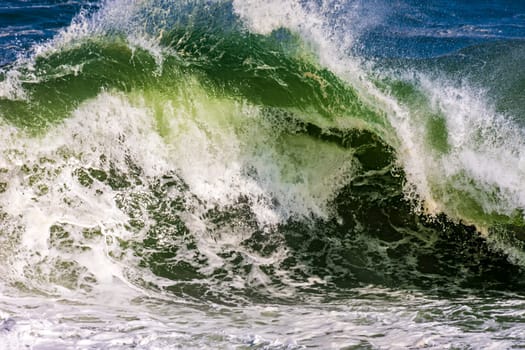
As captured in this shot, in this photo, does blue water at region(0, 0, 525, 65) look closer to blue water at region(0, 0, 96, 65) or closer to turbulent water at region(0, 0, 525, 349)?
blue water at region(0, 0, 96, 65)

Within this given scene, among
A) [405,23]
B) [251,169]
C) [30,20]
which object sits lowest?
[251,169]

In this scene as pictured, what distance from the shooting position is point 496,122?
21.2ft

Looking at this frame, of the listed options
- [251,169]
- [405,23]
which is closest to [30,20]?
[251,169]

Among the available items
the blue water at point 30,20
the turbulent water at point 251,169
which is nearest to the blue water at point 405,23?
the blue water at point 30,20

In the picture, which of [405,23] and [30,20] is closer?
[30,20]

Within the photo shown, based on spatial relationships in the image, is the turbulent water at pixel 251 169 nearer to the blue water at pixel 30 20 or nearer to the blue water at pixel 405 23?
the blue water at pixel 405 23

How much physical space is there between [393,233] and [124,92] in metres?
3.19

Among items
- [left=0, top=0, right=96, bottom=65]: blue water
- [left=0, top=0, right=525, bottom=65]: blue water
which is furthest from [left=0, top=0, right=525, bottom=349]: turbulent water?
[left=0, top=0, right=96, bottom=65]: blue water

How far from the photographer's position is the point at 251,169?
6.25 meters

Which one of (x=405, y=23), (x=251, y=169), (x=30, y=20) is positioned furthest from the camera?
(x=405, y=23)

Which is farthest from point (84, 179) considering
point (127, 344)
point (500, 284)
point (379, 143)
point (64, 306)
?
point (500, 284)

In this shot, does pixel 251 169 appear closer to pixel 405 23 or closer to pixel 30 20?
pixel 405 23

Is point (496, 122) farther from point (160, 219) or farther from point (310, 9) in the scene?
point (160, 219)

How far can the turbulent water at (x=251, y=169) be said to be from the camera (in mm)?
5449
